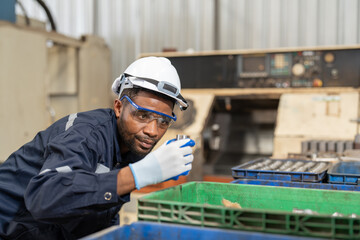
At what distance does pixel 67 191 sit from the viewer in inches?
33.7

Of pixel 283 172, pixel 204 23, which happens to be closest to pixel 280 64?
pixel 204 23

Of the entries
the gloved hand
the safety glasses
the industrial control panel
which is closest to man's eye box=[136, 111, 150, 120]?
the safety glasses

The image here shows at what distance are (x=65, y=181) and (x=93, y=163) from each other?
18 cm

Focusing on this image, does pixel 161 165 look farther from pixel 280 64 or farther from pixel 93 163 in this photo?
pixel 280 64

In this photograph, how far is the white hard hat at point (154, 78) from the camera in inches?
47.6

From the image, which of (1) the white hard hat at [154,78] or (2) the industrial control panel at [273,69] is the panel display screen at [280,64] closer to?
(2) the industrial control panel at [273,69]

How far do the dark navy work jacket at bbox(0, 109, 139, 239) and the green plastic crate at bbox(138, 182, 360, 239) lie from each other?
0.46ft

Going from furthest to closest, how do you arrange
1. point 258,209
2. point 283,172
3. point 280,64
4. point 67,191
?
point 280,64 < point 283,172 < point 67,191 < point 258,209

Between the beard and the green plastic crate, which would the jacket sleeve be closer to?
the green plastic crate

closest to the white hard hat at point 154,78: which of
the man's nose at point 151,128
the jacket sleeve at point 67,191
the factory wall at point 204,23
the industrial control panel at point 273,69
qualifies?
the man's nose at point 151,128

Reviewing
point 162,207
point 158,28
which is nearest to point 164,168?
point 162,207

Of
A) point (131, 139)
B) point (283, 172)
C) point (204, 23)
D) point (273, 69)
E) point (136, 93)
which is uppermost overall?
point (204, 23)

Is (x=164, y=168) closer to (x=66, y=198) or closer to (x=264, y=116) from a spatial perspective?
(x=66, y=198)

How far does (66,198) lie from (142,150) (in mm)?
388
